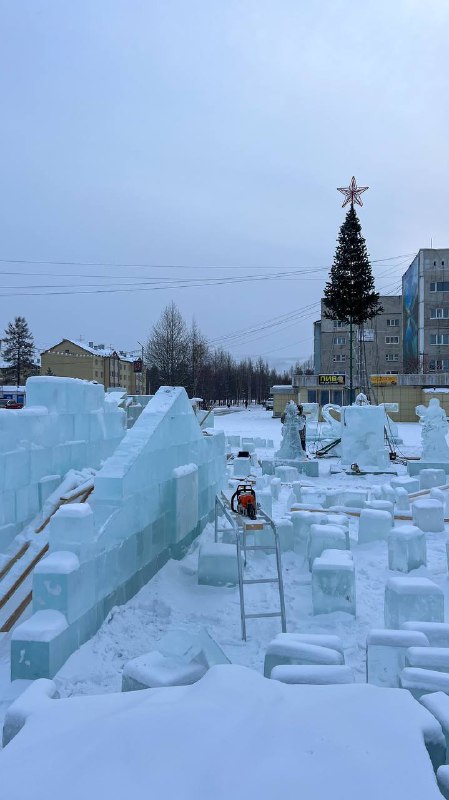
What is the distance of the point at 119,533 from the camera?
17.3 feet

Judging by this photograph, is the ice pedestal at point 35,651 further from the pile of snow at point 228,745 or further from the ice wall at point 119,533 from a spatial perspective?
the pile of snow at point 228,745

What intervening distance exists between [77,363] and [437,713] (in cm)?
5186

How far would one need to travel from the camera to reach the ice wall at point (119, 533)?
4141mm

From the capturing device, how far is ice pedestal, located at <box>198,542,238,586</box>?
6.14 m

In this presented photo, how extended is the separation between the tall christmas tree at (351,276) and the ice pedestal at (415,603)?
26179mm

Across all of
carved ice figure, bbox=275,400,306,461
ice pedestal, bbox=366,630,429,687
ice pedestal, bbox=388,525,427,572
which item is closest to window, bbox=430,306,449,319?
carved ice figure, bbox=275,400,306,461

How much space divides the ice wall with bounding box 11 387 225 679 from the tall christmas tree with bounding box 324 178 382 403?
78.1 feet

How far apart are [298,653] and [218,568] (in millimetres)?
2597

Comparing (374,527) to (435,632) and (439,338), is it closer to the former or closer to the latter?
(435,632)

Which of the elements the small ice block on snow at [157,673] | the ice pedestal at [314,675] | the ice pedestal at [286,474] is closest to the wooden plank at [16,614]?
the small ice block on snow at [157,673]

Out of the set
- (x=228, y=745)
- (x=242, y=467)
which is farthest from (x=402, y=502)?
(x=228, y=745)

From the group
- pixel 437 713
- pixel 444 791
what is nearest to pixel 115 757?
pixel 444 791

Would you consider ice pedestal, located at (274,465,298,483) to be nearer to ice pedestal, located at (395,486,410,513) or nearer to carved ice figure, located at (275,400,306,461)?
carved ice figure, located at (275,400,306,461)

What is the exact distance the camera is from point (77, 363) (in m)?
52.3
